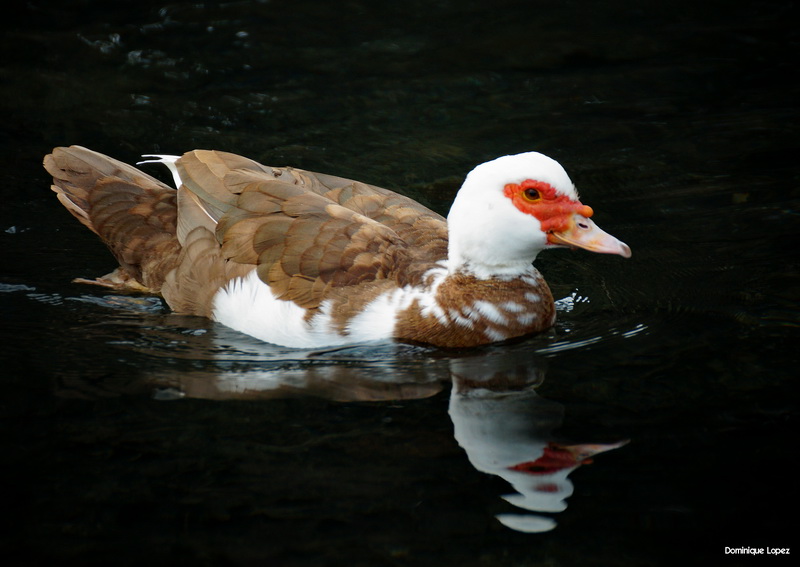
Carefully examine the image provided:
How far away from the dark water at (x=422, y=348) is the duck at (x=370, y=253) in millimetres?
186

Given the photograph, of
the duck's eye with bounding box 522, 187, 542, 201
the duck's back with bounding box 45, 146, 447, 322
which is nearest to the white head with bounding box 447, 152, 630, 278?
the duck's eye with bounding box 522, 187, 542, 201

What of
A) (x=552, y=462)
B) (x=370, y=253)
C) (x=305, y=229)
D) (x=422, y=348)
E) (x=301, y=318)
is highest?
(x=305, y=229)

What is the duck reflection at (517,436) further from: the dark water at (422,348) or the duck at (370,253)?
the duck at (370,253)

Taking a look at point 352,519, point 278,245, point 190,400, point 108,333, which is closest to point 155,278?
point 108,333

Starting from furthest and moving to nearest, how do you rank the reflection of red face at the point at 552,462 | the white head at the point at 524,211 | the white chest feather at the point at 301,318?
the white chest feather at the point at 301,318 < the white head at the point at 524,211 < the reflection of red face at the point at 552,462

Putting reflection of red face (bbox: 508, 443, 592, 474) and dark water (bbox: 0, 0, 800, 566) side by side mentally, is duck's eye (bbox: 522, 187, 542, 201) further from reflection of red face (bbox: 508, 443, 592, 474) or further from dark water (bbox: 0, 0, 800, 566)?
reflection of red face (bbox: 508, 443, 592, 474)

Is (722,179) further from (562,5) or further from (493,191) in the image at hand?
(562,5)

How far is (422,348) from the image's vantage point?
602 cm

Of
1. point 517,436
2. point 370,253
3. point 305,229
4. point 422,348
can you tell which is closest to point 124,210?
point 305,229

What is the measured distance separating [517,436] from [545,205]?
4.87 feet

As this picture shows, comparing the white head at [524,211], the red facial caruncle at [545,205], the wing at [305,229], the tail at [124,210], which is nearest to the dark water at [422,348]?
the tail at [124,210]

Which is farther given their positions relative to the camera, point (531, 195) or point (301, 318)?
point (301, 318)

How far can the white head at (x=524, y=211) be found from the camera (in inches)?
225

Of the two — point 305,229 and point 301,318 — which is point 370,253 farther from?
point 301,318
